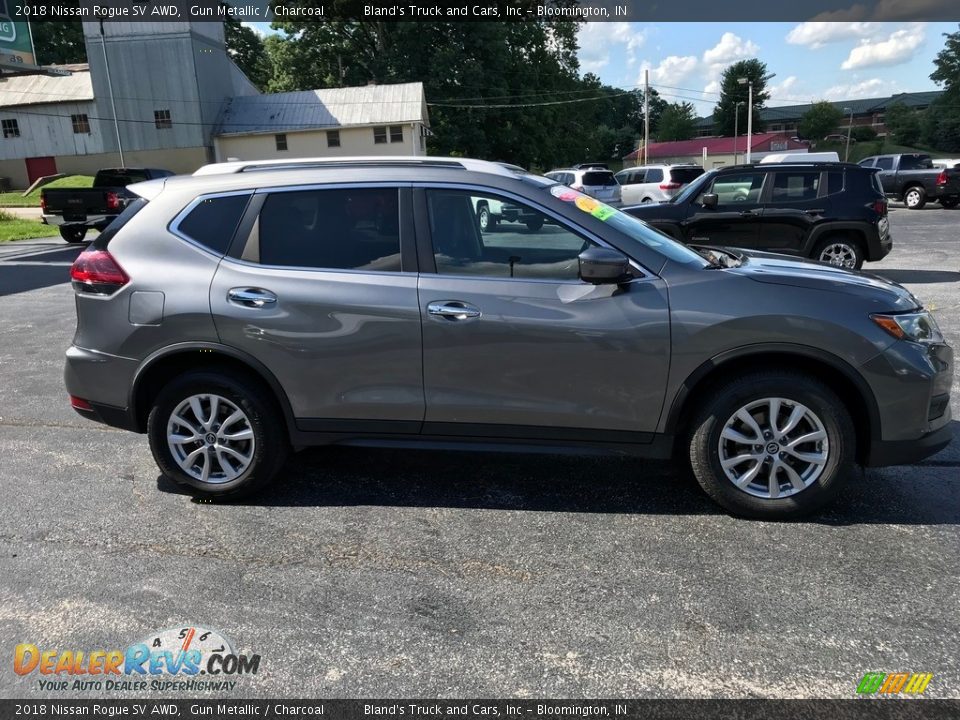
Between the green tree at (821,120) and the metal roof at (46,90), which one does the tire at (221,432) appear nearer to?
the metal roof at (46,90)

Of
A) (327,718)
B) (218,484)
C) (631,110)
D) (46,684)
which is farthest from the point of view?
(631,110)

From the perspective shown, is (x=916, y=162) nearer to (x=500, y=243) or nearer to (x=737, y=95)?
(x=500, y=243)

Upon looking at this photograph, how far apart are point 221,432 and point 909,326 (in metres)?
3.61

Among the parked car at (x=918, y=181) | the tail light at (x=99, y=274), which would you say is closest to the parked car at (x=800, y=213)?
the tail light at (x=99, y=274)

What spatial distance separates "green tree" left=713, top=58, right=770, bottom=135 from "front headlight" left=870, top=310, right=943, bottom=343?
347ft

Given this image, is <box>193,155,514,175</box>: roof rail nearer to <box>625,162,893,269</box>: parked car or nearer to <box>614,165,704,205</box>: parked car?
<box>625,162,893,269</box>: parked car

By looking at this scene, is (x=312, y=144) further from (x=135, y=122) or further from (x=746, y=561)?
(x=746, y=561)

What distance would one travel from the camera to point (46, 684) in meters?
2.64

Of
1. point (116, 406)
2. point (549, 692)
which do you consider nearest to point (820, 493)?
point (549, 692)

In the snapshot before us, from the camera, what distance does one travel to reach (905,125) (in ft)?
283

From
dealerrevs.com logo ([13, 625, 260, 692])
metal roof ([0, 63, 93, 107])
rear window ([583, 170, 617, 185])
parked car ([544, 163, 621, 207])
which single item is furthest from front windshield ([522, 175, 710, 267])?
metal roof ([0, 63, 93, 107])

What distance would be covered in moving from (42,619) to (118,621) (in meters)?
0.32

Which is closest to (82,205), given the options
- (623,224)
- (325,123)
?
(623,224)

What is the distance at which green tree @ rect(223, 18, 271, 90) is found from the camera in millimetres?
62312
